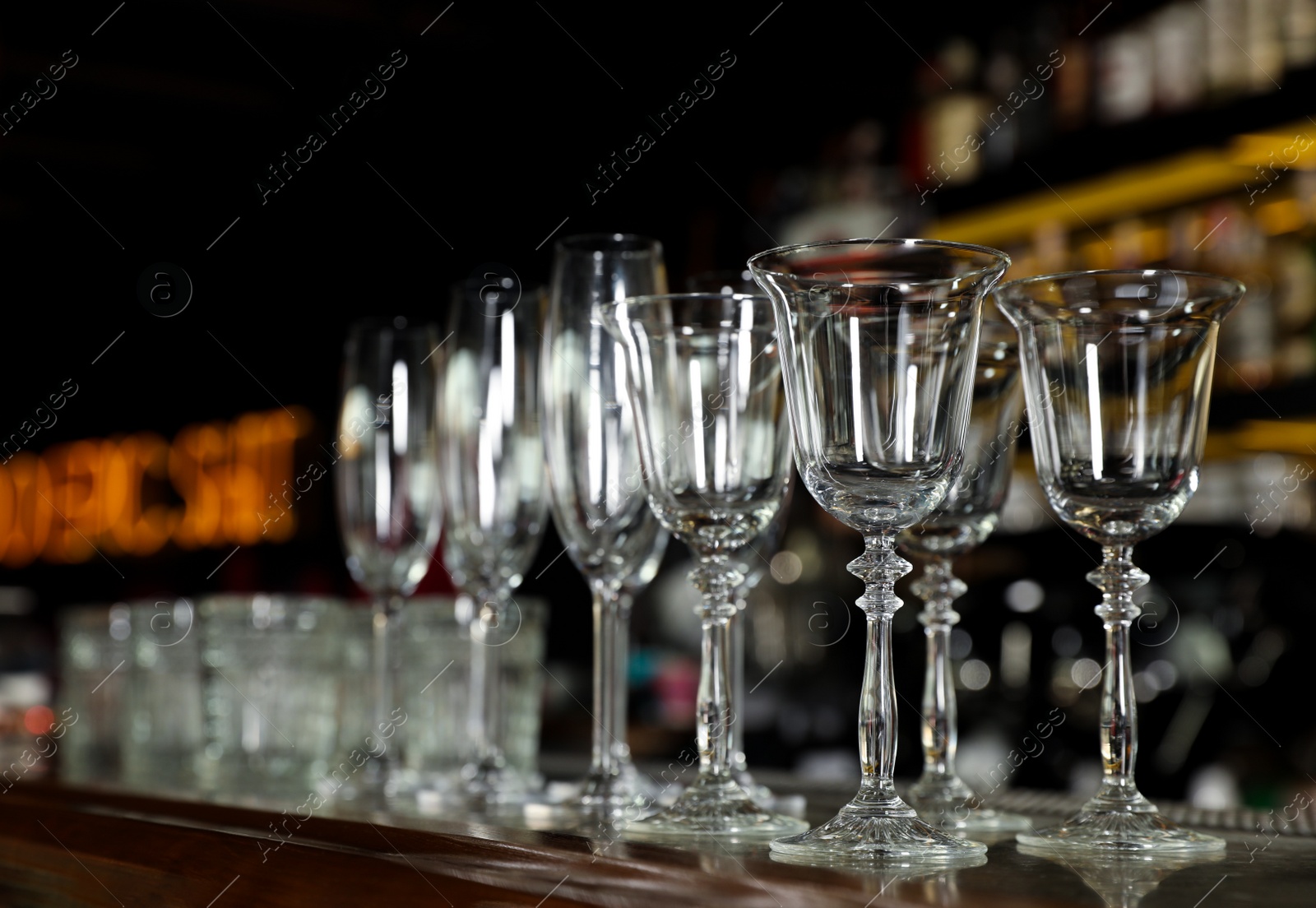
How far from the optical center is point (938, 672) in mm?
919

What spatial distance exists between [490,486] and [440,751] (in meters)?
0.25

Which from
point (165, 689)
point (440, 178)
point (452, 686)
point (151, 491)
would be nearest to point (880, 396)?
point (452, 686)

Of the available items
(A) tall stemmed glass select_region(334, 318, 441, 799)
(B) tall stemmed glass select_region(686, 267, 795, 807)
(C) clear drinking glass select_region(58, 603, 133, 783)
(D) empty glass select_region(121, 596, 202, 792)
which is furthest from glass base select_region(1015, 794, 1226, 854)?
(C) clear drinking glass select_region(58, 603, 133, 783)

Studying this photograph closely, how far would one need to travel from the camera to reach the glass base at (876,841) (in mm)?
673

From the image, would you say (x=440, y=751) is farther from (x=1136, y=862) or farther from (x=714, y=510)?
(x=1136, y=862)

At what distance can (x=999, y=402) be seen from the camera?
3.16 ft

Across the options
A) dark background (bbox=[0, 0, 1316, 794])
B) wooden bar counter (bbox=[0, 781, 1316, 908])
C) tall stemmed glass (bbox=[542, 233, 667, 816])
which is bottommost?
wooden bar counter (bbox=[0, 781, 1316, 908])

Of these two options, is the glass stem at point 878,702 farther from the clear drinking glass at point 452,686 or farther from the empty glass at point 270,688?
the empty glass at point 270,688

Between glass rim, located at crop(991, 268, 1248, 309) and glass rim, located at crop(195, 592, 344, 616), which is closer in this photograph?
glass rim, located at crop(991, 268, 1248, 309)

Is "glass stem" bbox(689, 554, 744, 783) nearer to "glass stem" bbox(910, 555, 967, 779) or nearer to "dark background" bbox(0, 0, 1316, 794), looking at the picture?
"glass stem" bbox(910, 555, 967, 779)

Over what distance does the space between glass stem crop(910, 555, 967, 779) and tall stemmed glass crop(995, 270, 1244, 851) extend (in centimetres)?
14

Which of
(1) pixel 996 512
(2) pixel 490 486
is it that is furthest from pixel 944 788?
(2) pixel 490 486

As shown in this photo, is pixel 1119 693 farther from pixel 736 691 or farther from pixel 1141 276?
pixel 736 691

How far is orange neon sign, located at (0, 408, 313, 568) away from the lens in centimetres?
525
